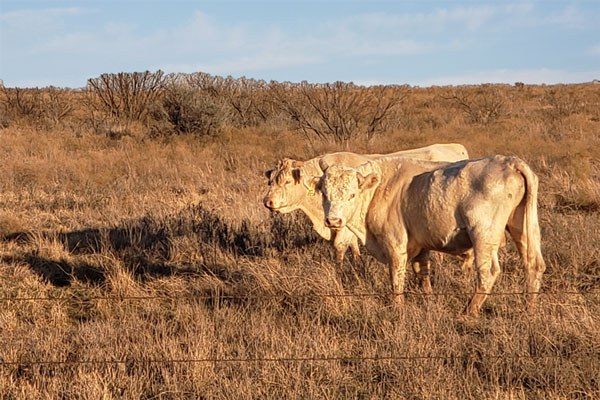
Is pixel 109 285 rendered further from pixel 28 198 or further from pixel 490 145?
pixel 490 145

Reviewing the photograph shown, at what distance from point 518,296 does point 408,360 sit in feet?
6.44

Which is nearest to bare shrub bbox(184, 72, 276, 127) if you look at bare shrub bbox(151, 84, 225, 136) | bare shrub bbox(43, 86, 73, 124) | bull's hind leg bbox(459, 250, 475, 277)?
bare shrub bbox(151, 84, 225, 136)

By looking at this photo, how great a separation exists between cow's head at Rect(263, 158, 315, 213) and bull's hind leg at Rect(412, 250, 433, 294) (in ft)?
7.84

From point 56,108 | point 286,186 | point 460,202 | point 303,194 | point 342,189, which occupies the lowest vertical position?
point 303,194

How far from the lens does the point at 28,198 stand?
566 inches

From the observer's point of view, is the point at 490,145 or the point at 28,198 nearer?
the point at 28,198

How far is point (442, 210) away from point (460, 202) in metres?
0.20

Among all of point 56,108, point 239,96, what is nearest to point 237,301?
point 239,96

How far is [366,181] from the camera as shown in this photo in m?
6.87

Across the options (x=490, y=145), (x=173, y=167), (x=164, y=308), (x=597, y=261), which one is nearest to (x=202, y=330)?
(x=164, y=308)

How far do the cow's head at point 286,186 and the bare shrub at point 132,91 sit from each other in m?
19.6

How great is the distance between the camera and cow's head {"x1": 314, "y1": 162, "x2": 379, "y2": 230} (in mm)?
6633

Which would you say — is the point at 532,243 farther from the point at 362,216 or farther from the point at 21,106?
the point at 21,106

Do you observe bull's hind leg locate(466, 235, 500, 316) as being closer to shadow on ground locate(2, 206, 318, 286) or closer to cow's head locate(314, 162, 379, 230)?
cow's head locate(314, 162, 379, 230)
